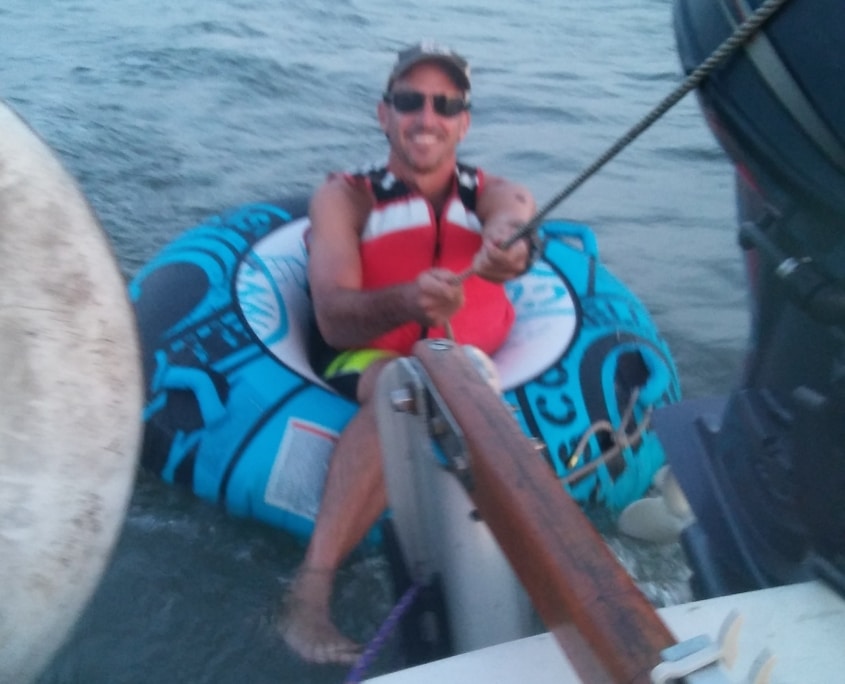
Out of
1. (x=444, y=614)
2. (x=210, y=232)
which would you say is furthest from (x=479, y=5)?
(x=444, y=614)

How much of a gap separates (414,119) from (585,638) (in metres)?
1.68

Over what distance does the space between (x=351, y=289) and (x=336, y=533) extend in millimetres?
583

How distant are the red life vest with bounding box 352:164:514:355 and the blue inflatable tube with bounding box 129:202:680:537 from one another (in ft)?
0.54

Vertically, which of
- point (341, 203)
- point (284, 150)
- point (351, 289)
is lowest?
point (284, 150)

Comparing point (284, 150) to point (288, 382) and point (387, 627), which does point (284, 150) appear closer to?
point (288, 382)

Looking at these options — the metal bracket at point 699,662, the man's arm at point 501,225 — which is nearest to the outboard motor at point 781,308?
the metal bracket at point 699,662

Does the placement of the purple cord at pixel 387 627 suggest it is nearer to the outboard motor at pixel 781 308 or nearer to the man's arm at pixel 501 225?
the outboard motor at pixel 781 308

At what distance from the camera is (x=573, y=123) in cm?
512

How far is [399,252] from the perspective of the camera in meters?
2.26

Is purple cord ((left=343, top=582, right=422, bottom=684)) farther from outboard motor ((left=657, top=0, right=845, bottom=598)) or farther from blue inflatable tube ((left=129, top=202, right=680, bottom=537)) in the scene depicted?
blue inflatable tube ((left=129, top=202, right=680, bottom=537))

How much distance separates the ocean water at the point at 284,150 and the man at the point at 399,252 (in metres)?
0.28

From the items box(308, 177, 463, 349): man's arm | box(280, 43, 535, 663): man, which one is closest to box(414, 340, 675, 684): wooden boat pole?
box(308, 177, 463, 349): man's arm

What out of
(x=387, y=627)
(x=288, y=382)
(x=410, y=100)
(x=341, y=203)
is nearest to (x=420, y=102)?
(x=410, y=100)

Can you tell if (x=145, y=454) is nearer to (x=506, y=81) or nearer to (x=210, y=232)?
(x=210, y=232)
